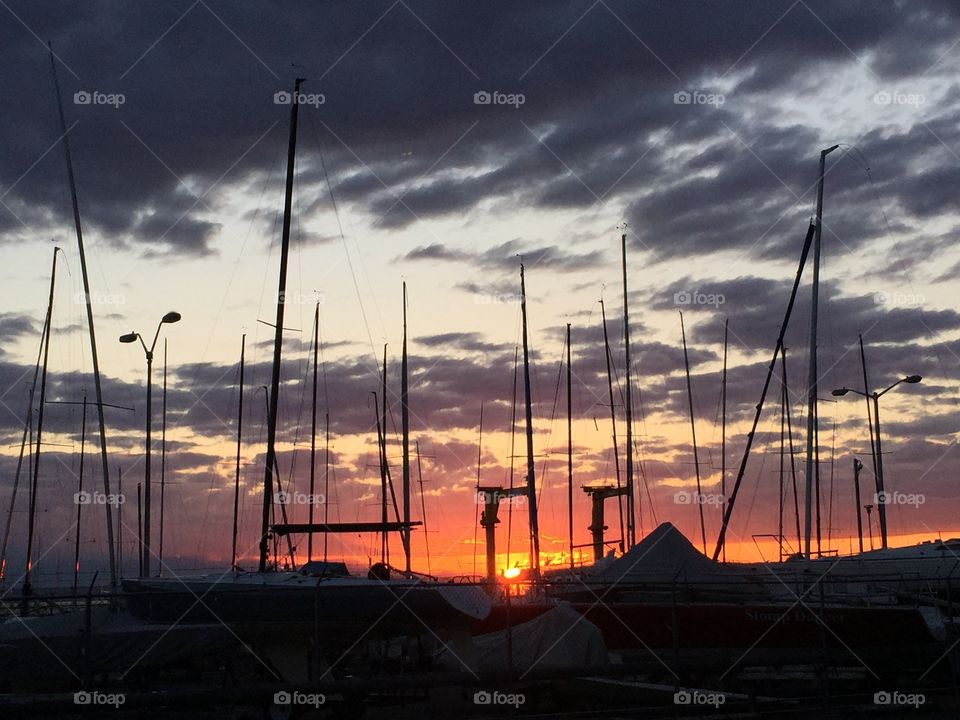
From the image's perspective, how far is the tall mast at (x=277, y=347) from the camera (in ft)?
91.0

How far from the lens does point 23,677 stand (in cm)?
2003

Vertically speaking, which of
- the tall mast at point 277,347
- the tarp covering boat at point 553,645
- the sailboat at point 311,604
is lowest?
the tarp covering boat at point 553,645

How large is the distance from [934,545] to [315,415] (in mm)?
29427

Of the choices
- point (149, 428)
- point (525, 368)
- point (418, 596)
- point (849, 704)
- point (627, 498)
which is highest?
point (525, 368)

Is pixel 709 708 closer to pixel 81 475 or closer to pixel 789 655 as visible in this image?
pixel 789 655

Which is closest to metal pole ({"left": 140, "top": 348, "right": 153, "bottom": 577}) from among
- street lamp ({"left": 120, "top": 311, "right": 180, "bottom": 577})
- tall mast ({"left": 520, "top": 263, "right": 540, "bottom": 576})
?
street lamp ({"left": 120, "top": 311, "right": 180, "bottom": 577})

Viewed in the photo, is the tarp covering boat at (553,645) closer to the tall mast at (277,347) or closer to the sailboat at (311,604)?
the sailboat at (311,604)

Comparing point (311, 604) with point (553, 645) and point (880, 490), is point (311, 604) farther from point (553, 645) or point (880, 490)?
point (880, 490)

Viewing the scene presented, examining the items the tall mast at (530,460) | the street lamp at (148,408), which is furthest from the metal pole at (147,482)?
the tall mast at (530,460)

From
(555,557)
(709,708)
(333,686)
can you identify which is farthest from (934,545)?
(333,686)

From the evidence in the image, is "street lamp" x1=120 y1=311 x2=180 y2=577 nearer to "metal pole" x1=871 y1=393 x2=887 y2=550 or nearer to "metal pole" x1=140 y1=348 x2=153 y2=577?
"metal pole" x1=140 y1=348 x2=153 y2=577

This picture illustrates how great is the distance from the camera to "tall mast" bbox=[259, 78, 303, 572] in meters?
27.7

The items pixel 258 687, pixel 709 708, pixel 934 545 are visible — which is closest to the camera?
pixel 258 687

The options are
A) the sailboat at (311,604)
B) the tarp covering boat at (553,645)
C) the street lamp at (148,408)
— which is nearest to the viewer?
the tarp covering boat at (553,645)
